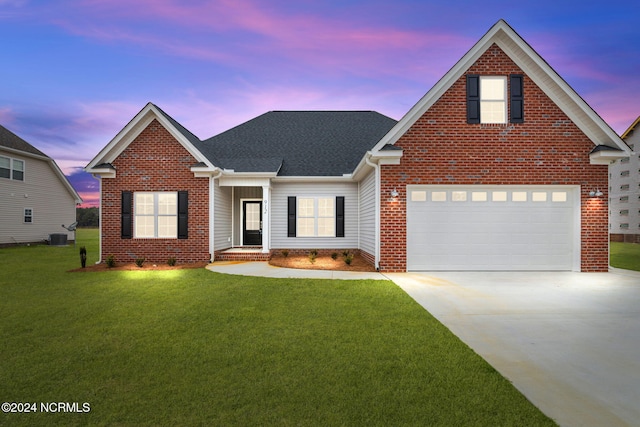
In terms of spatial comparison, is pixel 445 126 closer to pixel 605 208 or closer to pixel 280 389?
pixel 605 208

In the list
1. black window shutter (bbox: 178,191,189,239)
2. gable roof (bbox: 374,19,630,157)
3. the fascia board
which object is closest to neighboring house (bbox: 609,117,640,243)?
gable roof (bbox: 374,19,630,157)

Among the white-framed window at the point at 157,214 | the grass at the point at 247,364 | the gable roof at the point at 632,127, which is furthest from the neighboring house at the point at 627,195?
the white-framed window at the point at 157,214

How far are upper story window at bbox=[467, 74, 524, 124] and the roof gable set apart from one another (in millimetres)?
9777

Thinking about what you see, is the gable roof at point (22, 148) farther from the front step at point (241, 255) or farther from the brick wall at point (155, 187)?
the front step at point (241, 255)

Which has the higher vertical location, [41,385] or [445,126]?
[445,126]

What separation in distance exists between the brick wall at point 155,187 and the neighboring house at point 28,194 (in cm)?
1428

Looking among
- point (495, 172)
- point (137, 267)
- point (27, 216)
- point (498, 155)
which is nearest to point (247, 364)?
point (137, 267)

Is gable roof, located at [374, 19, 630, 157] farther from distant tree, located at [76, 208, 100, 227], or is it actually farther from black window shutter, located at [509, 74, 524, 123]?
distant tree, located at [76, 208, 100, 227]

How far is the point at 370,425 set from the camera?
2588 mm

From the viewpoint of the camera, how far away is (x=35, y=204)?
76.5ft

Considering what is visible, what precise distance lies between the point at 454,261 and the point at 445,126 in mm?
4541

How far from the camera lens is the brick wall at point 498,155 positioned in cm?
1065

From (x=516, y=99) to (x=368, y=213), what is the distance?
631 centimetres

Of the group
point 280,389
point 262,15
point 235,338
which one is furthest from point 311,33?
point 280,389
